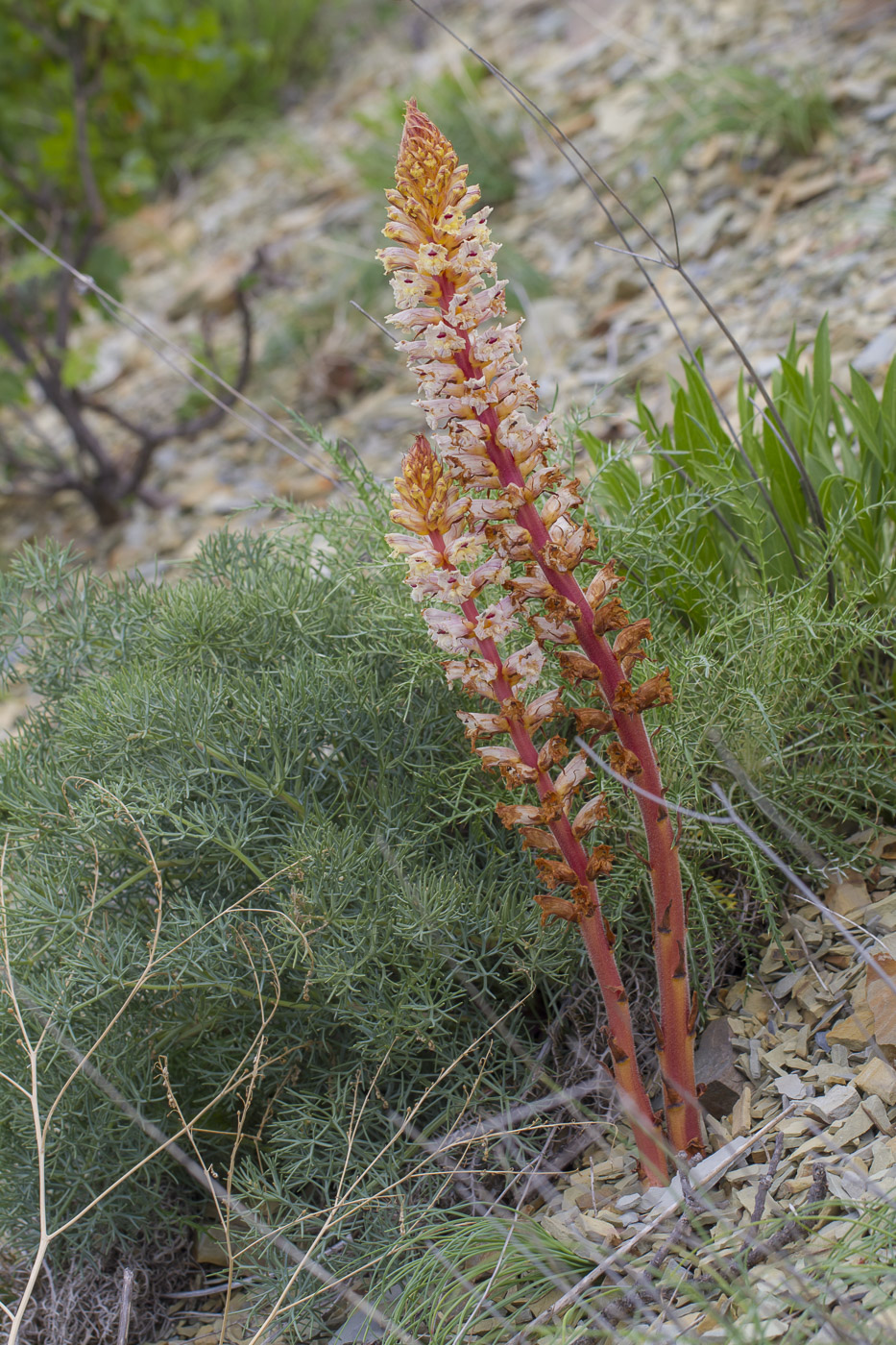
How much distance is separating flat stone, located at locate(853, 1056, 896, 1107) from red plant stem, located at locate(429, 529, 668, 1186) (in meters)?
0.29

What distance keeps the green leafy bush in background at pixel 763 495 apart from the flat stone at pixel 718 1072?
71 centimetres

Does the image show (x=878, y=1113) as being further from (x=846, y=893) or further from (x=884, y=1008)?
(x=846, y=893)

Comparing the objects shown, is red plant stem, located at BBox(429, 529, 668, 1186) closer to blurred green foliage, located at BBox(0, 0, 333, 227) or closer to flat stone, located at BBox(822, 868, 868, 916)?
flat stone, located at BBox(822, 868, 868, 916)

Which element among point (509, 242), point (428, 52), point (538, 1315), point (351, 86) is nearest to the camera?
point (538, 1315)

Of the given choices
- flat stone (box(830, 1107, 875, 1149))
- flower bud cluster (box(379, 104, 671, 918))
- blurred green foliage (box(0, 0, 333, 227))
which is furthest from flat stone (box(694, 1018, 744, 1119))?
blurred green foliage (box(0, 0, 333, 227))

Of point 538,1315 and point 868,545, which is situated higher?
point 868,545

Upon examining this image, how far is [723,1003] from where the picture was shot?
175cm

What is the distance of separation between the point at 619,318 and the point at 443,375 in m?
2.74

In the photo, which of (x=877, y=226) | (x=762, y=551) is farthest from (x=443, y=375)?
(x=877, y=226)

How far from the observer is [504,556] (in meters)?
1.28

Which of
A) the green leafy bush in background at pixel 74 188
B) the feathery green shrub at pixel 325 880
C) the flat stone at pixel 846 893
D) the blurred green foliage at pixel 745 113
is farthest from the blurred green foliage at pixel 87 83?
the flat stone at pixel 846 893

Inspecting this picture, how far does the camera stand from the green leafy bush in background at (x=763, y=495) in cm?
190

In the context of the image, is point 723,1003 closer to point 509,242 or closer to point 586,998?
point 586,998

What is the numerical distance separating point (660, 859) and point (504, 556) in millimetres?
424
